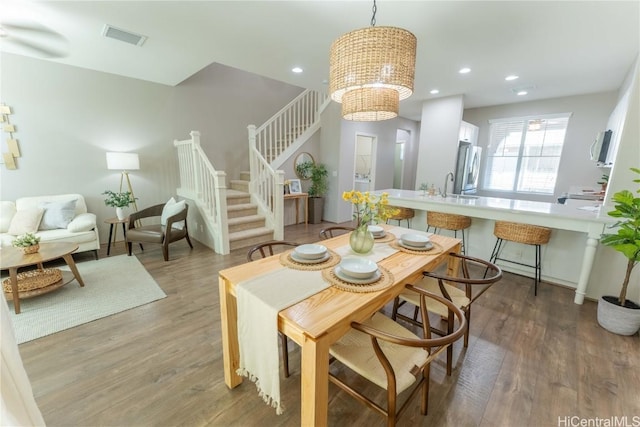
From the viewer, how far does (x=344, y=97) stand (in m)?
1.97

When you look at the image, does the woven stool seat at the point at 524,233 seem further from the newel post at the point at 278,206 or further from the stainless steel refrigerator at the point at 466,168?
the newel post at the point at 278,206

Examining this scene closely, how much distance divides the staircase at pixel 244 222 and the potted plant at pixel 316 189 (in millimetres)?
1489

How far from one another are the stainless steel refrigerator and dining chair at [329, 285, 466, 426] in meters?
4.24

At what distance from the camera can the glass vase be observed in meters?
1.78

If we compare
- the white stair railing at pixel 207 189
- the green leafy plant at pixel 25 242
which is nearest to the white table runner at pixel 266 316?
the white stair railing at pixel 207 189

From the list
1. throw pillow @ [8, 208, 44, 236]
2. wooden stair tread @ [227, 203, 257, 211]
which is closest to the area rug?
throw pillow @ [8, 208, 44, 236]

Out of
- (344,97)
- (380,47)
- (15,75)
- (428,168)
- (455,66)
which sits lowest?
(428,168)

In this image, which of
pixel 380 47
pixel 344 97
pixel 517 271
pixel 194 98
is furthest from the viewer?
pixel 194 98

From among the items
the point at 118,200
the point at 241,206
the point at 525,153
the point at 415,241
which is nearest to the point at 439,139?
the point at 525,153

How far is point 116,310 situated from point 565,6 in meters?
4.56

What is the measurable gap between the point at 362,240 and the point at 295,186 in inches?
158

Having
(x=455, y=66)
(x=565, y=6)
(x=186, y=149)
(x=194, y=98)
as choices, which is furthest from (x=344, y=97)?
(x=194, y=98)

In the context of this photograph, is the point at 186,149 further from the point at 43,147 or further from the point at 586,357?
the point at 586,357

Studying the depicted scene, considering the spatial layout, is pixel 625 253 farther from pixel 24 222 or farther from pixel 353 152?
pixel 24 222
